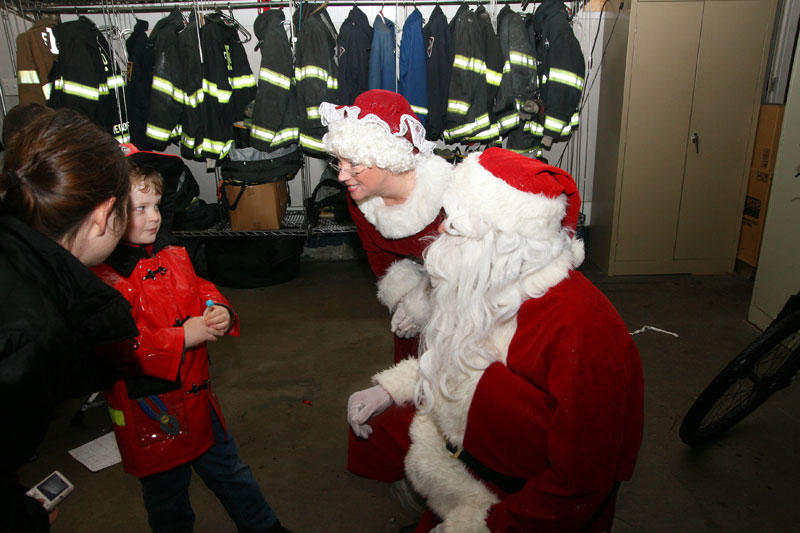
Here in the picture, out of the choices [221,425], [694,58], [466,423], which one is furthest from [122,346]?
[694,58]

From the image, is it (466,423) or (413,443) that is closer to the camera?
(466,423)

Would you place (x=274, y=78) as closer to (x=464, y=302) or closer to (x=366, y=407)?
(x=366, y=407)

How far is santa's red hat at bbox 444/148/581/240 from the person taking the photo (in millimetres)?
1125

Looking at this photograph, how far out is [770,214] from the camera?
10.6 ft

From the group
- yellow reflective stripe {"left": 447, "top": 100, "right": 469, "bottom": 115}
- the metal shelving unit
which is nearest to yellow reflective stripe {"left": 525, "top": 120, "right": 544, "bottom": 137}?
yellow reflective stripe {"left": 447, "top": 100, "right": 469, "bottom": 115}

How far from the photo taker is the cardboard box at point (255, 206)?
4051 mm

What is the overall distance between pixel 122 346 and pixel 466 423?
0.94 meters

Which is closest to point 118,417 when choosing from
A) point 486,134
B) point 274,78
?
point 274,78

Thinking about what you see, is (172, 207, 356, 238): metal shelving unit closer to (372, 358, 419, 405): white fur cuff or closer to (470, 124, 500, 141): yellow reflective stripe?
(470, 124, 500, 141): yellow reflective stripe

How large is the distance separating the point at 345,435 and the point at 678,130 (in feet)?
11.1

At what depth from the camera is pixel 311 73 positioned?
3.86m

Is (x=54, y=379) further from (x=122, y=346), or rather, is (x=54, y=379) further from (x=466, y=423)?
(x=466, y=423)

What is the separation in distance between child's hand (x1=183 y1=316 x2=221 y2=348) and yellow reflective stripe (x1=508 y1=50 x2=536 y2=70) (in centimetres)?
325

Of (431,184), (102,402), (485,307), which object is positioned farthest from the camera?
(102,402)
